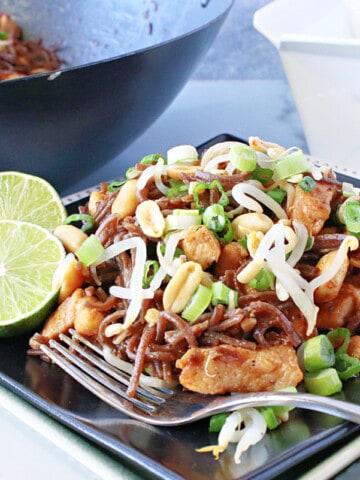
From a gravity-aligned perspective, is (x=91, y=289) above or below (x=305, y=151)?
above

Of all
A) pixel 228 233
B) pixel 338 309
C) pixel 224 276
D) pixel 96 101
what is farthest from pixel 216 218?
pixel 96 101

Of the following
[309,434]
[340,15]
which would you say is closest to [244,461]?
[309,434]

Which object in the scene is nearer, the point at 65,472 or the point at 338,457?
the point at 338,457

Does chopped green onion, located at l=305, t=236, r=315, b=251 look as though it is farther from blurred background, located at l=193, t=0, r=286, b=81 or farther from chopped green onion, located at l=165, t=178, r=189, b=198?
blurred background, located at l=193, t=0, r=286, b=81

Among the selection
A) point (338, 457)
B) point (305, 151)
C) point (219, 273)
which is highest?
point (219, 273)

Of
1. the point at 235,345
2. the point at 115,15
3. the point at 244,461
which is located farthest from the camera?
the point at 115,15

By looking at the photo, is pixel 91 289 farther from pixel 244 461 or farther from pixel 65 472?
pixel 244 461

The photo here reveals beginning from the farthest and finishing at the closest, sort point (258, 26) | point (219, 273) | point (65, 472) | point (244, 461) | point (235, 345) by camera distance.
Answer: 1. point (258, 26)
2. point (219, 273)
3. point (235, 345)
4. point (65, 472)
5. point (244, 461)

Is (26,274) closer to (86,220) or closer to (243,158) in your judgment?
(86,220)
